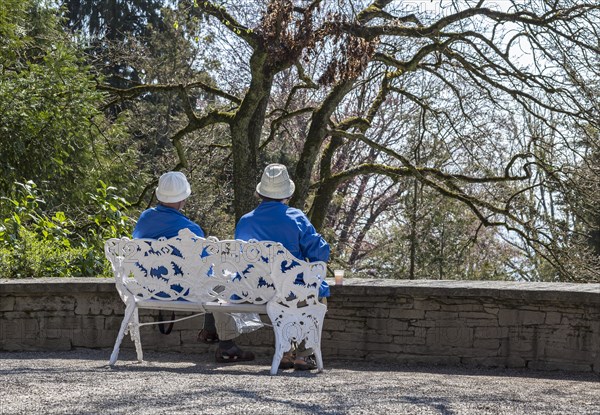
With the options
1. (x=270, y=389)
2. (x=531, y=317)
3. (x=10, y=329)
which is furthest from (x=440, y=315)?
(x=10, y=329)

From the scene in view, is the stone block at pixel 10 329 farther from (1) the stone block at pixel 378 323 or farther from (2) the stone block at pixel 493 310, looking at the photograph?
(2) the stone block at pixel 493 310

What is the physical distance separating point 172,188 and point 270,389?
2.13 metres

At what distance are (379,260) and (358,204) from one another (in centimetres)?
195

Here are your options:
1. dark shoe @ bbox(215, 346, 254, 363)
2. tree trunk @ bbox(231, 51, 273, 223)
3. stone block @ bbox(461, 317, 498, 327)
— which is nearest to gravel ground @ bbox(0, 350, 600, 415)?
dark shoe @ bbox(215, 346, 254, 363)

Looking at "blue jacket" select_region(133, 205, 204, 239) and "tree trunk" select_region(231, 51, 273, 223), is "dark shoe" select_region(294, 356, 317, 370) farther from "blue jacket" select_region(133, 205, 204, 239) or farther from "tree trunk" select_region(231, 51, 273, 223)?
"tree trunk" select_region(231, 51, 273, 223)

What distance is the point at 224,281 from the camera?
21.7 feet

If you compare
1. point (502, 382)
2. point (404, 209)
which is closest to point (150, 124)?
point (404, 209)

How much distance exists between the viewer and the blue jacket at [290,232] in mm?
6664

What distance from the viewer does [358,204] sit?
77.2 ft

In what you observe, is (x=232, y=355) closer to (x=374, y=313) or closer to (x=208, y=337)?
(x=208, y=337)

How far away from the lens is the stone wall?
709 cm

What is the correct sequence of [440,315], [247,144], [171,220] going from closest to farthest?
[171,220], [440,315], [247,144]

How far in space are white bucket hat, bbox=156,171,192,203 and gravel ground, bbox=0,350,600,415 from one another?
42.8 inches

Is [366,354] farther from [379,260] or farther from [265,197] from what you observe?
[379,260]
